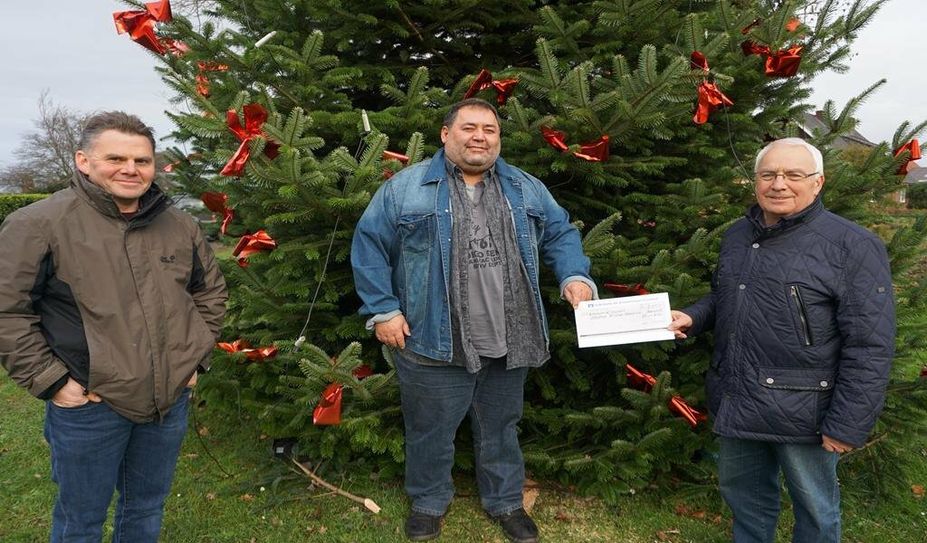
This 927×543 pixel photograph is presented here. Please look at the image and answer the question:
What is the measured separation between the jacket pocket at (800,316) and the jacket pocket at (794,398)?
0.12 m

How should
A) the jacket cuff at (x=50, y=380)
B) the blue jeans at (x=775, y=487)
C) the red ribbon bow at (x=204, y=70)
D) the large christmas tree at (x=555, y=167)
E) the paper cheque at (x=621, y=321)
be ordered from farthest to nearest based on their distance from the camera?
1. the red ribbon bow at (x=204, y=70)
2. the large christmas tree at (x=555, y=167)
3. the paper cheque at (x=621, y=321)
4. the blue jeans at (x=775, y=487)
5. the jacket cuff at (x=50, y=380)

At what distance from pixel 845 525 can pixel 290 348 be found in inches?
131

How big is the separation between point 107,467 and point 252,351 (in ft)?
3.40

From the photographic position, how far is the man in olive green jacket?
2.02 meters

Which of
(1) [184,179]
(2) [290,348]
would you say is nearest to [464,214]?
(2) [290,348]

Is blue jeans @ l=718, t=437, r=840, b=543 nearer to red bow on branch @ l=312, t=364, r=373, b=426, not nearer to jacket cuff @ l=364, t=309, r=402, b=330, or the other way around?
jacket cuff @ l=364, t=309, r=402, b=330

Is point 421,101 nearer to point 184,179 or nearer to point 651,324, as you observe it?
point 651,324

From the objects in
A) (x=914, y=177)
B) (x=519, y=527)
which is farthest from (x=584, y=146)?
(x=914, y=177)

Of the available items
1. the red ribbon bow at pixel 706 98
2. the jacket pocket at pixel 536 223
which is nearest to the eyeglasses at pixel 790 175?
the red ribbon bow at pixel 706 98

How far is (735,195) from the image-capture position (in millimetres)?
3572

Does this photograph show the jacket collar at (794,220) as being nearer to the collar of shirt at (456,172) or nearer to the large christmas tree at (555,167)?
the large christmas tree at (555,167)

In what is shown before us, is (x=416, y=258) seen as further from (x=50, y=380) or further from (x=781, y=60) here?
(x=781, y=60)

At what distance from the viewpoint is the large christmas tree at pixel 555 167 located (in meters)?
2.92

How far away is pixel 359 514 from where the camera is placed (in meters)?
3.35
